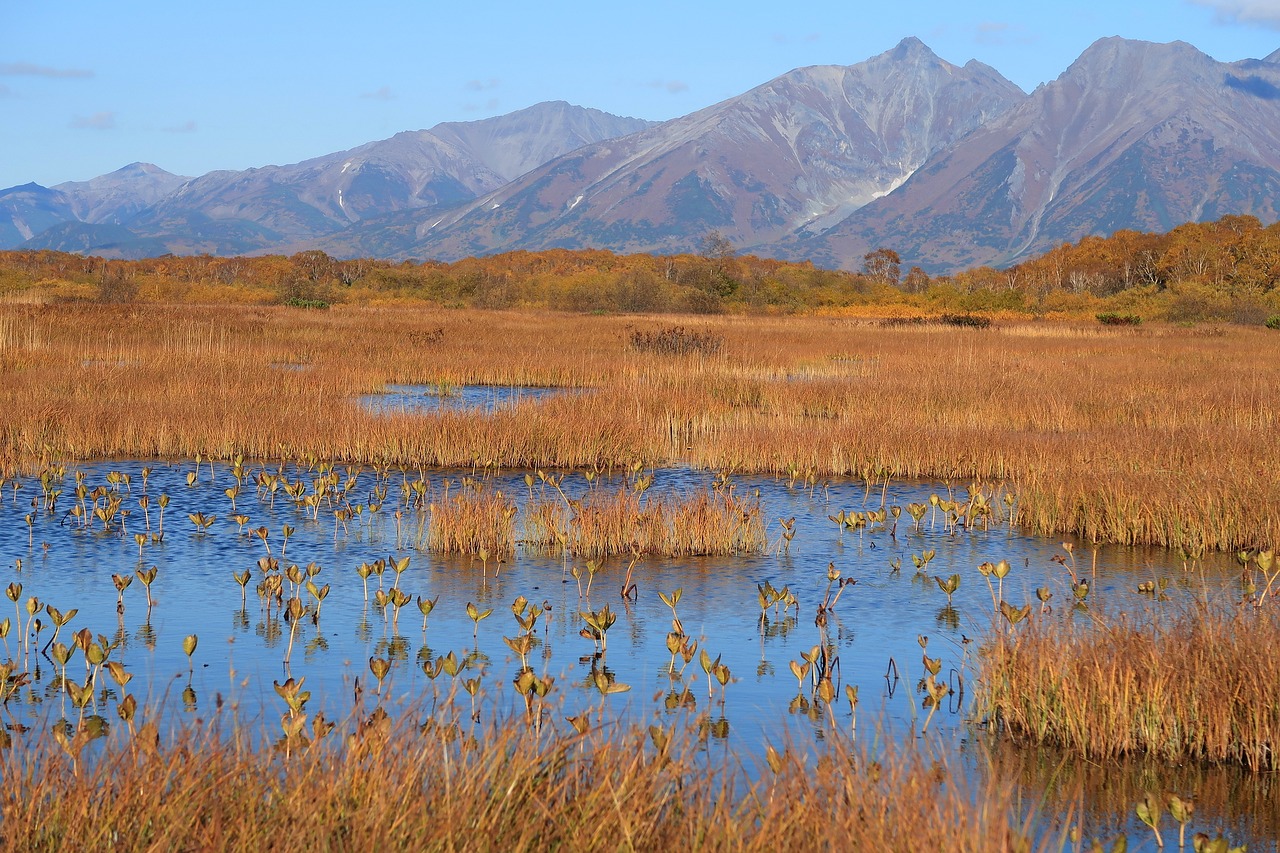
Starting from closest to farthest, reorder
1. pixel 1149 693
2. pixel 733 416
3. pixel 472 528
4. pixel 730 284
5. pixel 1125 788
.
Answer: pixel 1125 788, pixel 1149 693, pixel 472 528, pixel 733 416, pixel 730 284

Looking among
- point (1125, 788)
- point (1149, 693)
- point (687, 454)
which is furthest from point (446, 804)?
point (687, 454)

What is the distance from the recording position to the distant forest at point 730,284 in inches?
2362

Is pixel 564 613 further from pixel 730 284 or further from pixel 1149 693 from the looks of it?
pixel 730 284

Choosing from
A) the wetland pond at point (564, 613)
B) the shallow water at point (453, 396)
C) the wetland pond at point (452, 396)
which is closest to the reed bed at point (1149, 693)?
the wetland pond at point (564, 613)

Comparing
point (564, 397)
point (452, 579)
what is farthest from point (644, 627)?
point (564, 397)

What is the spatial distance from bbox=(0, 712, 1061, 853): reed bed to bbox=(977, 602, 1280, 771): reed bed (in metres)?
1.95

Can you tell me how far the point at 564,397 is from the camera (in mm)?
19547

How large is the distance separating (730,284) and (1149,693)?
73.9 meters

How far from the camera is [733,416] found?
18.6m

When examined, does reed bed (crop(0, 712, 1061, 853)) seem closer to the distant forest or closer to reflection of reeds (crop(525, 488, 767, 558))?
reflection of reeds (crop(525, 488, 767, 558))

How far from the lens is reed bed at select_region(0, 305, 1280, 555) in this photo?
12.3m

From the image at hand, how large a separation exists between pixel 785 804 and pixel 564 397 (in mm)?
15514

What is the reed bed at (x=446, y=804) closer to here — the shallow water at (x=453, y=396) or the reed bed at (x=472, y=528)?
the reed bed at (x=472, y=528)

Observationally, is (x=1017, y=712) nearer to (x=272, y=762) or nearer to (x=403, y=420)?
(x=272, y=762)
